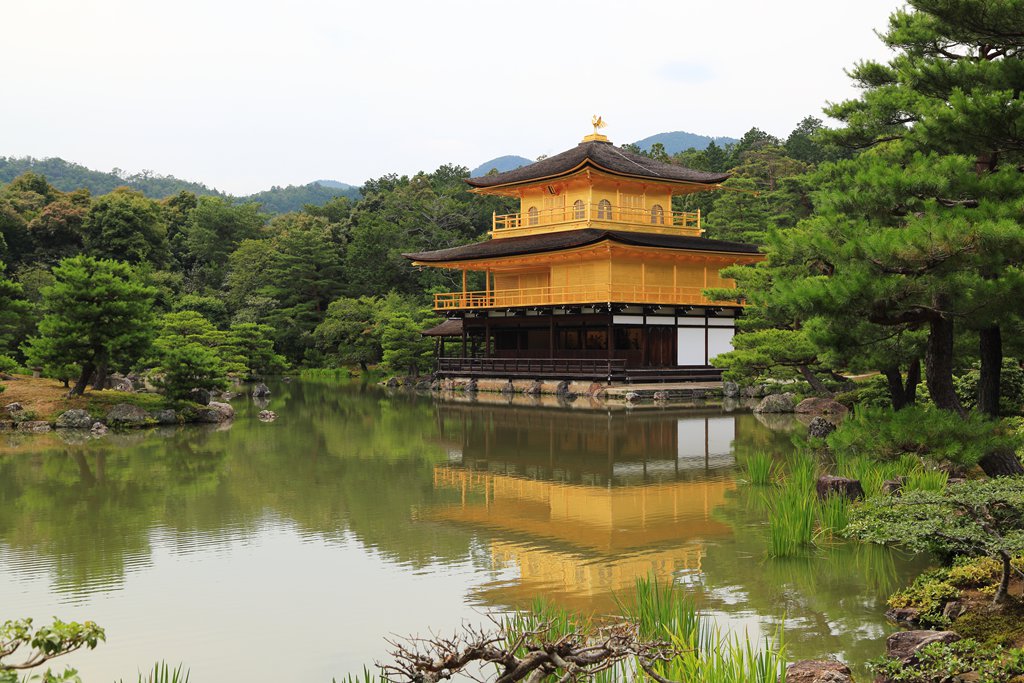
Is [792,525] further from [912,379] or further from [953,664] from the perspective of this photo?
[912,379]

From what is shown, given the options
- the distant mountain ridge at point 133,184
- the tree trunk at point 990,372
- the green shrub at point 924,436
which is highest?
the distant mountain ridge at point 133,184

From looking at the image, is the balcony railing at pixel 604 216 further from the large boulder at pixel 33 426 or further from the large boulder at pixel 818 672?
the large boulder at pixel 818 672

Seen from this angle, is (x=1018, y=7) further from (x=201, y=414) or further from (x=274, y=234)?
(x=274, y=234)

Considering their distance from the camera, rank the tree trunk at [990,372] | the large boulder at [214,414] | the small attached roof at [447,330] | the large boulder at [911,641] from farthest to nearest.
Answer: the small attached roof at [447,330] < the large boulder at [214,414] < the tree trunk at [990,372] < the large boulder at [911,641]

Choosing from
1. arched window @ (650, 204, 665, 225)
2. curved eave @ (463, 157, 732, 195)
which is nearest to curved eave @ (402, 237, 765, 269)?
curved eave @ (463, 157, 732, 195)

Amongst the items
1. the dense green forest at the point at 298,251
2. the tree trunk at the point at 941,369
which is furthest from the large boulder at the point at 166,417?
the tree trunk at the point at 941,369

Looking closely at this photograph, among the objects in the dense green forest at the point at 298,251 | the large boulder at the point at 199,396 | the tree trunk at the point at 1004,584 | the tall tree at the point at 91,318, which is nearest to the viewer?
the tree trunk at the point at 1004,584

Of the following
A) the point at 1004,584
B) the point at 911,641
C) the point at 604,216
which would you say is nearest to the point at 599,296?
the point at 604,216

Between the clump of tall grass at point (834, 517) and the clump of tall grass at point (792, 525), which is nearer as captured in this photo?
the clump of tall grass at point (792, 525)

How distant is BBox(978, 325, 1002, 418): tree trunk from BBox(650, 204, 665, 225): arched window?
82.3ft

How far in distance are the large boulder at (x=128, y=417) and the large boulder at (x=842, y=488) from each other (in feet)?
50.5

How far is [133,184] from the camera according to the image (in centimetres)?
11869

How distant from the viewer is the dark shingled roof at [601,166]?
32156mm

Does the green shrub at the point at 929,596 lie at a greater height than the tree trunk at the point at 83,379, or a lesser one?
lesser
